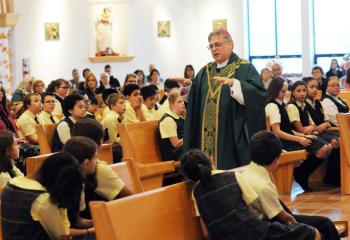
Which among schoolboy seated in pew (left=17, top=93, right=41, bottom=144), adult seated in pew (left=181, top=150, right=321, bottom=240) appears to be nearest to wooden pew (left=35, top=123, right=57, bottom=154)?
schoolboy seated in pew (left=17, top=93, right=41, bottom=144)

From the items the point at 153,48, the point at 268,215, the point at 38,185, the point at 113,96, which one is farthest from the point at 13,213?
the point at 153,48

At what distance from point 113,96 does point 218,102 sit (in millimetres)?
3534

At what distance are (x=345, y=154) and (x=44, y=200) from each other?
16.9ft

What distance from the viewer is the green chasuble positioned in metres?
5.61

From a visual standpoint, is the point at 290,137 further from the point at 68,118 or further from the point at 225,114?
the point at 225,114

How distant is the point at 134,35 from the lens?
2150cm

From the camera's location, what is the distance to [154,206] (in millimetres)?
3885

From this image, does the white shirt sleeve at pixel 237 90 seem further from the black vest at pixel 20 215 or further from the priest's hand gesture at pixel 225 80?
the black vest at pixel 20 215

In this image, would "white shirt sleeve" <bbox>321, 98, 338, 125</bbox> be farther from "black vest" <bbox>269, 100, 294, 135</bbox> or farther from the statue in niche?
the statue in niche

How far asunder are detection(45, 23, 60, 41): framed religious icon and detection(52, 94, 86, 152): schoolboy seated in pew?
38.9 feet

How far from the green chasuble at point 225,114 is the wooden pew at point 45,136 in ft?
7.27

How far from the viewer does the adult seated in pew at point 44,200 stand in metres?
3.61

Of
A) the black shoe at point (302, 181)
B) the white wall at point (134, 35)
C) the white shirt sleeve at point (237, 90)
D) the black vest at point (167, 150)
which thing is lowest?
the black shoe at point (302, 181)

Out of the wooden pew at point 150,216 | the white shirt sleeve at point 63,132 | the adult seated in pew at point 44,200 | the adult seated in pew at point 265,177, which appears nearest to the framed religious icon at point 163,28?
the white shirt sleeve at point 63,132
